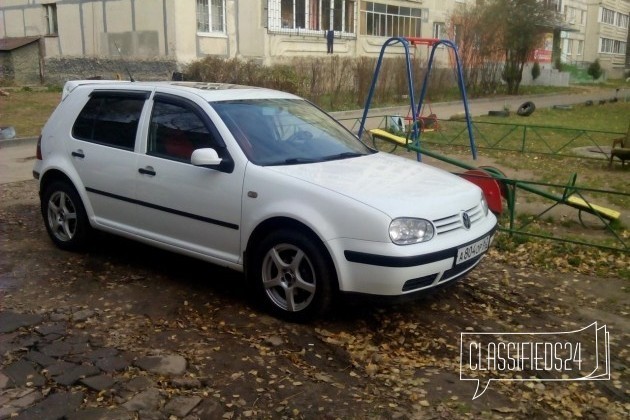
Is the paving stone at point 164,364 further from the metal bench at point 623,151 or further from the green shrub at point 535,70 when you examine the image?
the green shrub at point 535,70

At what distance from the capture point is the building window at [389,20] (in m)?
33.4

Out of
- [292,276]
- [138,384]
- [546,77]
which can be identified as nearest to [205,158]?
[292,276]

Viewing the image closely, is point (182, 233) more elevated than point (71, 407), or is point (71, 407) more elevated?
point (182, 233)

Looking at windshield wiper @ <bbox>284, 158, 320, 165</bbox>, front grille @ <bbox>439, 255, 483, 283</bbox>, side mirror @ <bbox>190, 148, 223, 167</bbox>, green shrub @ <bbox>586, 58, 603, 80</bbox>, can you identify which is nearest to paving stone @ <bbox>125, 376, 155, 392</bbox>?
side mirror @ <bbox>190, 148, 223, 167</bbox>

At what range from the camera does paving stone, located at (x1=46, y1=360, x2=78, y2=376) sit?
397cm

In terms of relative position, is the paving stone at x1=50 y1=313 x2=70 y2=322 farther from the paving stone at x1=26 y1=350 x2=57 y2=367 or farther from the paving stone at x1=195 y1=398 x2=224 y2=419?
the paving stone at x1=195 y1=398 x2=224 y2=419

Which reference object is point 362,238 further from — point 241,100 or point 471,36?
point 471,36

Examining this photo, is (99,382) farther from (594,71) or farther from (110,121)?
(594,71)

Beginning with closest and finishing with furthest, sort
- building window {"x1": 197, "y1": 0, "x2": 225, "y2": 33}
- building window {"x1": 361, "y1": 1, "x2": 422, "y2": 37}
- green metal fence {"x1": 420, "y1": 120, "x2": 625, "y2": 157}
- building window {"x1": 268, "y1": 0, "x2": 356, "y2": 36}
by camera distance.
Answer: green metal fence {"x1": 420, "y1": 120, "x2": 625, "y2": 157}
building window {"x1": 197, "y1": 0, "x2": 225, "y2": 33}
building window {"x1": 268, "y1": 0, "x2": 356, "y2": 36}
building window {"x1": 361, "y1": 1, "x2": 422, "y2": 37}

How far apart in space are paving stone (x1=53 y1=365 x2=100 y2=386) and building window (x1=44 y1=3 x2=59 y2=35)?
2705 centimetres

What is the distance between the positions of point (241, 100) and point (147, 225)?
1.29 m

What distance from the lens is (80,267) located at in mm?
5934

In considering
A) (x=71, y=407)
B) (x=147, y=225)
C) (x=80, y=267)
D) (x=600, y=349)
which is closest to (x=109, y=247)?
(x=80, y=267)

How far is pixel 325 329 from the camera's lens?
461cm
